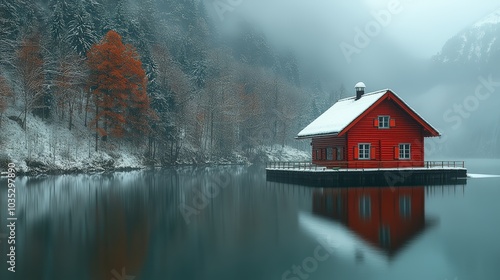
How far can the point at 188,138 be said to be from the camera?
94188 mm

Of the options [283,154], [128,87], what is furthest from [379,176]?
[283,154]

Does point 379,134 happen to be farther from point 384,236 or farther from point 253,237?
point 253,237

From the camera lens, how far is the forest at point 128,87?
6212cm

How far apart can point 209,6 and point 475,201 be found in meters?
167

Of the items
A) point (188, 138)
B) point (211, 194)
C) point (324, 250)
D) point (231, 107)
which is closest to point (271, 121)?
point (231, 107)

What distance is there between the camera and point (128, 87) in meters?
66.1

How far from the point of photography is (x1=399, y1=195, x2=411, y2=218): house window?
26128mm

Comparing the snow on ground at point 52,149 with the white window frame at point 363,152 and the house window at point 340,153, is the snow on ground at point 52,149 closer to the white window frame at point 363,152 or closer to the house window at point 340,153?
the house window at point 340,153

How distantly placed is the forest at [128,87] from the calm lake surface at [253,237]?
31.2 meters

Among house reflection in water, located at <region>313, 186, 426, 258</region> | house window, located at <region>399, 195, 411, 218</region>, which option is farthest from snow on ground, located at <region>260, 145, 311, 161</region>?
house window, located at <region>399, 195, 411, 218</region>

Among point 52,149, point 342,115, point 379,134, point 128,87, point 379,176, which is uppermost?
point 128,87

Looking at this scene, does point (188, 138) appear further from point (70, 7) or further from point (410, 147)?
point (410, 147)

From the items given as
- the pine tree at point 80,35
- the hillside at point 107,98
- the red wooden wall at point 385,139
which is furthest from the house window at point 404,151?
the pine tree at point 80,35

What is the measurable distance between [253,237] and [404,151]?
33.3 m
